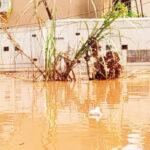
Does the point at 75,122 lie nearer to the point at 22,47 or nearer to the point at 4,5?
the point at 22,47

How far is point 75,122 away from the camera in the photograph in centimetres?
171

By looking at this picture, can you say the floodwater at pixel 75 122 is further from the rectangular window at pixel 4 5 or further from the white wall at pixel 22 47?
the rectangular window at pixel 4 5

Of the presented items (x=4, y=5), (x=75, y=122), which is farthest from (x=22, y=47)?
(x=75, y=122)

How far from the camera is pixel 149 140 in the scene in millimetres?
1364

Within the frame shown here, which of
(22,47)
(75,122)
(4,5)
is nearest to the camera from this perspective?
(75,122)

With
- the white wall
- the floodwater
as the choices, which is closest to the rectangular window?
the white wall

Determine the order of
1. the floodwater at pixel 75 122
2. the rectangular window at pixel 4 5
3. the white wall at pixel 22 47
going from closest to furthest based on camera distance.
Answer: the floodwater at pixel 75 122 < the white wall at pixel 22 47 < the rectangular window at pixel 4 5

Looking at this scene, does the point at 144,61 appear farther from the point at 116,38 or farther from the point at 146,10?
the point at 146,10

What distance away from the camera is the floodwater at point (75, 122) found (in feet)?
4.40

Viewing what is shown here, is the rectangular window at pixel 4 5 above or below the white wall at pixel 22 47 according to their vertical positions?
above

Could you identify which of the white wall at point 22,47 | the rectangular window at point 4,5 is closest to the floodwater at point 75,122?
the white wall at point 22,47

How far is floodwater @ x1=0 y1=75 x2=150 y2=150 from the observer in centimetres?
134

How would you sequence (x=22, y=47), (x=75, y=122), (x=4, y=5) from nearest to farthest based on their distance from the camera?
(x=75, y=122), (x=22, y=47), (x=4, y=5)

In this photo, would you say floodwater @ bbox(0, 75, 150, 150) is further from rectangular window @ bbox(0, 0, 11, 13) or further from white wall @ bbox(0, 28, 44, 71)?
rectangular window @ bbox(0, 0, 11, 13)
